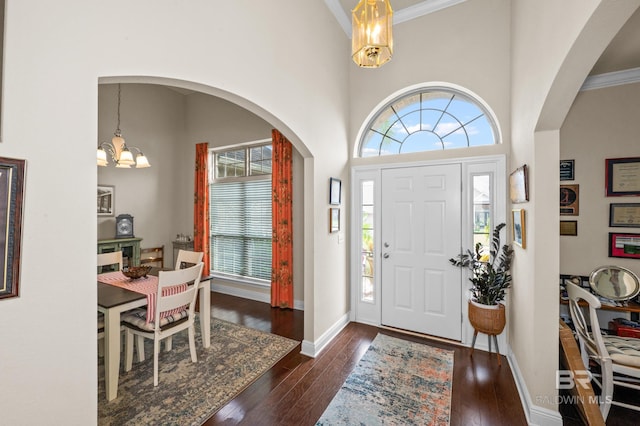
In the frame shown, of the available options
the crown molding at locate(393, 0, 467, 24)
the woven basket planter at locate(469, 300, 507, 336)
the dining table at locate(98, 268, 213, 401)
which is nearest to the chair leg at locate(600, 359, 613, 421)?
the woven basket planter at locate(469, 300, 507, 336)

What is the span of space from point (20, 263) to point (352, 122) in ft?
11.4

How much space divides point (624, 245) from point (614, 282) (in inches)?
19.1

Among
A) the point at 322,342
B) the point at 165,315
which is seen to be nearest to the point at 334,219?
the point at 322,342

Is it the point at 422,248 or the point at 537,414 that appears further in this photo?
the point at 422,248

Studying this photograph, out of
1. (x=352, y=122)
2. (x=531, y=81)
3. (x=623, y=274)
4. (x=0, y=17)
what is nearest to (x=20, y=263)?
(x=0, y=17)

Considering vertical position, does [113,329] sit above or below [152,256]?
below

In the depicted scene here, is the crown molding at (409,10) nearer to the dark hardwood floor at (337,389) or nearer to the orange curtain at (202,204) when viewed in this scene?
the orange curtain at (202,204)

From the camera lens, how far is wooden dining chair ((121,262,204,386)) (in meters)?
2.24

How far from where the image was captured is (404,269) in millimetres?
3424

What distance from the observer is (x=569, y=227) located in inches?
126

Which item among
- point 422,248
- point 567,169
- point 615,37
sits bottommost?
point 422,248

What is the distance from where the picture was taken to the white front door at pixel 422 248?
3.15 meters

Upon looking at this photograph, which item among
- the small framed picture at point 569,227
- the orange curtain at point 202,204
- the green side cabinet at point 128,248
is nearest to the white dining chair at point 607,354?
the small framed picture at point 569,227

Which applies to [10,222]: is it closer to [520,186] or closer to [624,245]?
[520,186]
